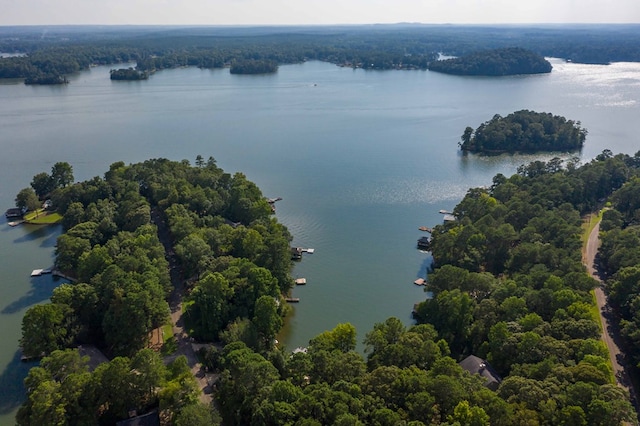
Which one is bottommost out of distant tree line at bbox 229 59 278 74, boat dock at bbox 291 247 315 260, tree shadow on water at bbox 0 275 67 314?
tree shadow on water at bbox 0 275 67 314

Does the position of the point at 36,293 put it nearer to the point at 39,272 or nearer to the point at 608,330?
the point at 39,272

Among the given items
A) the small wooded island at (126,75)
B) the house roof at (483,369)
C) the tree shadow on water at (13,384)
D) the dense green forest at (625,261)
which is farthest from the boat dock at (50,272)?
the small wooded island at (126,75)

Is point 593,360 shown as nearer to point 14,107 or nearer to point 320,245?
point 320,245

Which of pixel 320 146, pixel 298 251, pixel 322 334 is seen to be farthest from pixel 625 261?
pixel 320 146

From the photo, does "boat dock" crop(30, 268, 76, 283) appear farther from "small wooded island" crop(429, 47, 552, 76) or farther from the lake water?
"small wooded island" crop(429, 47, 552, 76)

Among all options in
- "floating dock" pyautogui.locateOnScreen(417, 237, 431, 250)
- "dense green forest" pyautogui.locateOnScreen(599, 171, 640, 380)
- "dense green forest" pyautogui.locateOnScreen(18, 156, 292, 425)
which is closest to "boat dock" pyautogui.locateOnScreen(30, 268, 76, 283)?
"dense green forest" pyautogui.locateOnScreen(18, 156, 292, 425)

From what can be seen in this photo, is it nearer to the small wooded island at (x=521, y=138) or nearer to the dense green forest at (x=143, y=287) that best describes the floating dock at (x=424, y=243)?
the dense green forest at (x=143, y=287)
